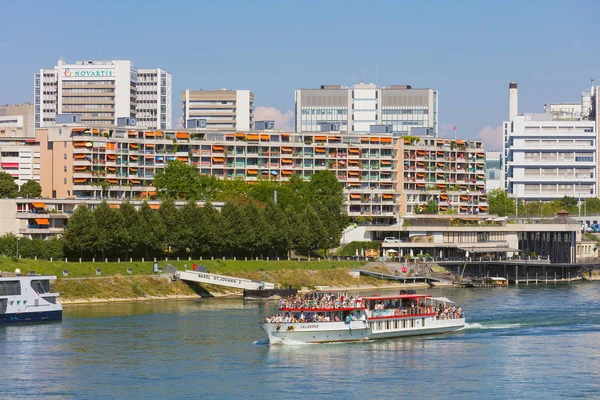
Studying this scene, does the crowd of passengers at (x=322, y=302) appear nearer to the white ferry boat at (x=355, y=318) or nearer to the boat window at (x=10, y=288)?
the white ferry boat at (x=355, y=318)

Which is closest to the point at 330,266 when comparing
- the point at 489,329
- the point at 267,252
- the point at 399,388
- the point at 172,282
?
the point at 267,252

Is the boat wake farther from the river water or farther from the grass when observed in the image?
A: the grass

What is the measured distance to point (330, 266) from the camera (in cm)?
17162

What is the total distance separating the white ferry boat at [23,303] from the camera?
117 meters

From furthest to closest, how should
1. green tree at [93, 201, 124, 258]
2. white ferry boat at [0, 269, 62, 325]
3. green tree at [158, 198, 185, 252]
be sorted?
green tree at [158, 198, 185, 252] < green tree at [93, 201, 124, 258] < white ferry boat at [0, 269, 62, 325]

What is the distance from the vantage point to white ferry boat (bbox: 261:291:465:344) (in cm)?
10219

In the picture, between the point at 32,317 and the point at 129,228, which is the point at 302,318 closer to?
the point at 32,317

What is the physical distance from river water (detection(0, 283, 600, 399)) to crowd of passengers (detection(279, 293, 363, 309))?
11.6 feet

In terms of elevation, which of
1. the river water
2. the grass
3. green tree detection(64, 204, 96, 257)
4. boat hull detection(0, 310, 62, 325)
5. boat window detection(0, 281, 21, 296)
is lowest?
the river water

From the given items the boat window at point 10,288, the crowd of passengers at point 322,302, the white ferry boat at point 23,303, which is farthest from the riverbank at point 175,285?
the crowd of passengers at point 322,302

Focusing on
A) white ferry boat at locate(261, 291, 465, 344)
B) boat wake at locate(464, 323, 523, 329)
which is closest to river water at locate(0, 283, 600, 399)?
boat wake at locate(464, 323, 523, 329)

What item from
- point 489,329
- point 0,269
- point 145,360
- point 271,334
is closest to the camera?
point 145,360

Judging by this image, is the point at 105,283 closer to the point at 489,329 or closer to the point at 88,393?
the point at 489,329

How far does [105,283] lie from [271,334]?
147 feet
